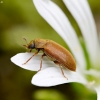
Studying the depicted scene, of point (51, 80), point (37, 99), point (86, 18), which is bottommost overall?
point (37, 99)

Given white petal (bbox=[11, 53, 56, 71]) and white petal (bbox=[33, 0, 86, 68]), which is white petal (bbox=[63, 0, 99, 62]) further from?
white petal (bbox=[11, 53, 56, 71])

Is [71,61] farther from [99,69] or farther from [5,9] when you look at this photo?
[5,9]

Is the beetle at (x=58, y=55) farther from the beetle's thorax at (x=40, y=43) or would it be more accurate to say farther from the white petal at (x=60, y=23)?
the white petal at (x=60, y=23)

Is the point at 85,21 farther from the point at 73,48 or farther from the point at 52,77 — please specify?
the point at 52,77

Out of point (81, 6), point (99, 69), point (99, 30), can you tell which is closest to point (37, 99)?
point (99, 69)

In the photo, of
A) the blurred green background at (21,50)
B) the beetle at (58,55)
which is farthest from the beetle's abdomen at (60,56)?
the blurred green background at (21,50)

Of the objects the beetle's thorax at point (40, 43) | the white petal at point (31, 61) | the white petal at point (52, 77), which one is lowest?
the white petal at point (52, 77)

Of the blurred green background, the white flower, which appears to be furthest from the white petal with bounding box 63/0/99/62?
the blurred green background
